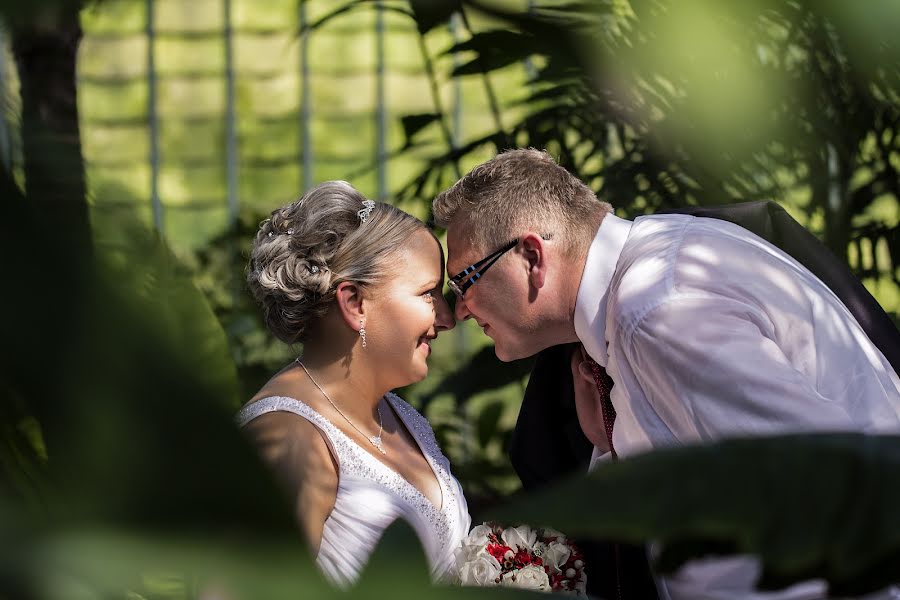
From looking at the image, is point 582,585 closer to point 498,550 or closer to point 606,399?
point 498,550

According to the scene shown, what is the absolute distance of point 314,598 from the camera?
17 cm

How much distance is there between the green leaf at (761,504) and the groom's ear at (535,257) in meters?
1.70

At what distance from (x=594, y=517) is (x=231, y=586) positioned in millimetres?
81

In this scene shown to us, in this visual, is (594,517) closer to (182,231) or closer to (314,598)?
(314,598)

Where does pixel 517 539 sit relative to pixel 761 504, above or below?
below

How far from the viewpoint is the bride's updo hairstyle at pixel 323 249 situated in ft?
6.91

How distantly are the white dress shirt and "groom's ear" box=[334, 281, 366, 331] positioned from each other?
0.56 m

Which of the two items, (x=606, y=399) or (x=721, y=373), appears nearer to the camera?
(x=721, y=373)

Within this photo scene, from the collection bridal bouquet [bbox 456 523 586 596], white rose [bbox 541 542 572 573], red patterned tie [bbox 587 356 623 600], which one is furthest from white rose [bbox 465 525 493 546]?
red patterned tie [bbox 587 356 623 600]

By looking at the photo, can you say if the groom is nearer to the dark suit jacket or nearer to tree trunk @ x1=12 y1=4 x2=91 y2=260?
the dark suit jacket

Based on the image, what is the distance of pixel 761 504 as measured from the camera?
0.24 meters

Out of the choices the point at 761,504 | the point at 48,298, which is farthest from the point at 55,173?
the point at 761,504

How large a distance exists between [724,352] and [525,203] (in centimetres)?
67

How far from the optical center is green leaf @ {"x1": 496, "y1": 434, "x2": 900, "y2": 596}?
0.22 metres
